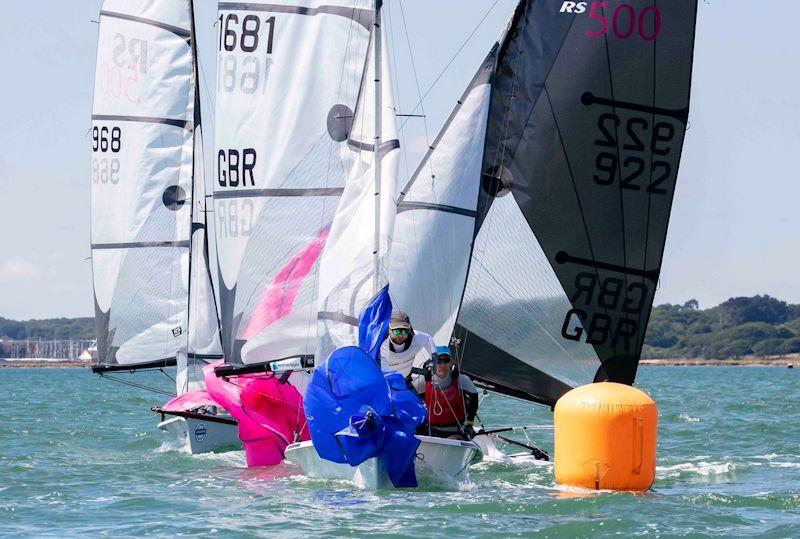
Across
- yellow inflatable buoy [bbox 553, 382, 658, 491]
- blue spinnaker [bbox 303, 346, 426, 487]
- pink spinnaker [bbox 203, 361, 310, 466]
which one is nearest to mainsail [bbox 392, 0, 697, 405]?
pink spinnaker [bbox 203, 361, 310, 466]

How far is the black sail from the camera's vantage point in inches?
605

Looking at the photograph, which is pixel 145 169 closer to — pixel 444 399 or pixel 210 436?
pixel 210 436

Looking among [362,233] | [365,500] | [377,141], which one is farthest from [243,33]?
[365,500]

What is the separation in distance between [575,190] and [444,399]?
308 cm

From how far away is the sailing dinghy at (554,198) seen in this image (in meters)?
15.4

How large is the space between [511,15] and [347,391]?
5088 millimetres

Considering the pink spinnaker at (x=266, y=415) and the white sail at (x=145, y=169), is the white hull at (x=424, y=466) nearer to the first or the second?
the pink spinnaker at (x=266, y=415)

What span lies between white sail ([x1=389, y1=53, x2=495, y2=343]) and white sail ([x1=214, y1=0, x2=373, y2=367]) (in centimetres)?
93

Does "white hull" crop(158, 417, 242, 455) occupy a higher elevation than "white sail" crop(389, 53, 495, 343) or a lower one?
lower

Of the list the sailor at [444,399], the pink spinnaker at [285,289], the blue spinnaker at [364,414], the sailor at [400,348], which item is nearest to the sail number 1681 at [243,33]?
the pink spinnaker at [285,289]

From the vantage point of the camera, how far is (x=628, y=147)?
15438 millimetres

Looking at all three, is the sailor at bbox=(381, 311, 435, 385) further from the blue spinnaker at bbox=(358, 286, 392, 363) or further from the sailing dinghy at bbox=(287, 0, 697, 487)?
the sailing dinghy at bbox=(287, 0, 697, 487)

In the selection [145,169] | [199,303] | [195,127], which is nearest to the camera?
[199,303]

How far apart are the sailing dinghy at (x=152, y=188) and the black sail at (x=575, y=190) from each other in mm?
7661
